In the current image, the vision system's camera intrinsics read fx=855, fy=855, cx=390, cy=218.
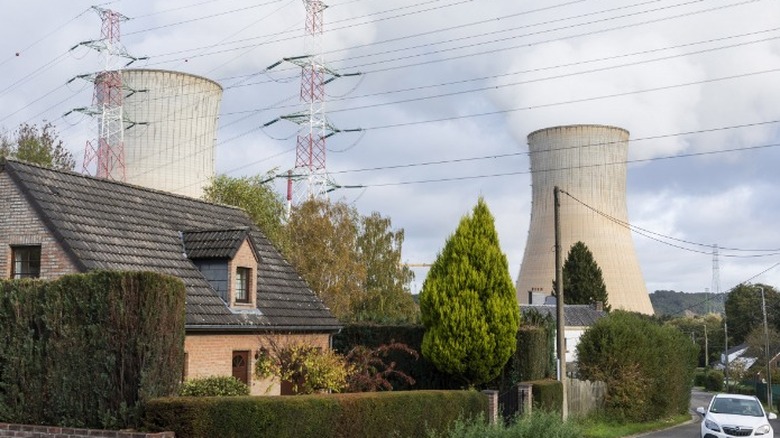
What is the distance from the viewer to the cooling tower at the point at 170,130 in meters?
55.2

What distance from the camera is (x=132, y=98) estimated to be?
58156 mm

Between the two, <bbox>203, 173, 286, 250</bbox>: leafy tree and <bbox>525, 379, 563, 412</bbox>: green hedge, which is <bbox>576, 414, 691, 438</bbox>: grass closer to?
<bbox>525, 379, 563, 412</bbox>: green hedge

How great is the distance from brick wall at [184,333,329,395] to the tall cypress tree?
173 ft

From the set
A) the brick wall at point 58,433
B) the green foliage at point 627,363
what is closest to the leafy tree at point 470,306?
the green foliage at point 627,363

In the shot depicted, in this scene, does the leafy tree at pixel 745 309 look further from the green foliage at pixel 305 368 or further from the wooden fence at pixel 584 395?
the green foliage at pixel 305 368

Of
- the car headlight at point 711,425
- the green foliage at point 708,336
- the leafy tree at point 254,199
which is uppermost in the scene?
the leafy tree at point 254,199

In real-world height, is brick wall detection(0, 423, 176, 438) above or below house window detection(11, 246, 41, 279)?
below

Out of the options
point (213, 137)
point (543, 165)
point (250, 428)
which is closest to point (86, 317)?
point (250, 428)

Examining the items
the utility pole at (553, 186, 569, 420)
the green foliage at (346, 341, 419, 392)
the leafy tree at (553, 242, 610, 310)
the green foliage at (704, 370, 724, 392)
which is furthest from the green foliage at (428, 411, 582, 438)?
the green foliage at (704, 370, 724, 392)

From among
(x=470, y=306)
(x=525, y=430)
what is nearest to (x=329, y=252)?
(x=470, y=306)

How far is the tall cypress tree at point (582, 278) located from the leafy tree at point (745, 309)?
40285 millimetres

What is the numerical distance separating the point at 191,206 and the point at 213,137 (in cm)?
3068

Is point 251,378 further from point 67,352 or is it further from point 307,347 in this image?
point 67,352

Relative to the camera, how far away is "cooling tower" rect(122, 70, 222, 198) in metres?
55.2
